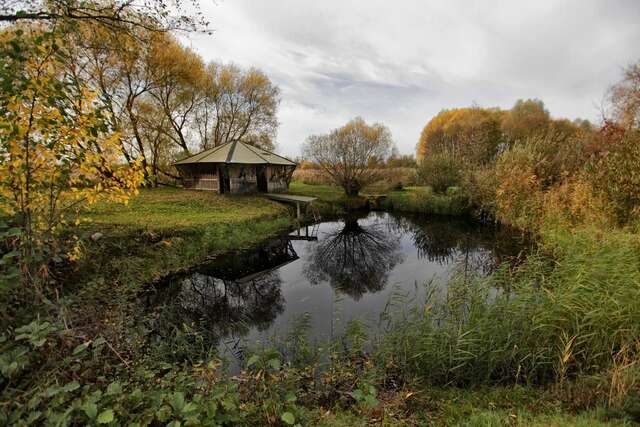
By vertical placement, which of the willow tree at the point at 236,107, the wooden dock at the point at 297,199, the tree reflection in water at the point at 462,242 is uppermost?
the willow tree at the point at 236,107

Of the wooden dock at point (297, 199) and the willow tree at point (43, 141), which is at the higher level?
the willow tree at point (43, 141)

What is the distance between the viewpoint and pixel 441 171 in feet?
63.2

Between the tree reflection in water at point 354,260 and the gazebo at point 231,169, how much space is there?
7.07 meters

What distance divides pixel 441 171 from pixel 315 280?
15.2 metres

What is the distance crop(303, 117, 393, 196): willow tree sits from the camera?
1897cm

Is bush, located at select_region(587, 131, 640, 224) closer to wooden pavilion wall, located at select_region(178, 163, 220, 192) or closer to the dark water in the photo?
the dark water

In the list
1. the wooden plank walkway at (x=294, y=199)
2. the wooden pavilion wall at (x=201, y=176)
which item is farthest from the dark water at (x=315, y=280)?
the wooden pavilion wall at (x=201, y=176)

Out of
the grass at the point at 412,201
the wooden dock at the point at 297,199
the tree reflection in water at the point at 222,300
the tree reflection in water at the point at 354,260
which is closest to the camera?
the tree reflection in water at the point at 222,300

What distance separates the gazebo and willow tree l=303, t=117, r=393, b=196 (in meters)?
2.43

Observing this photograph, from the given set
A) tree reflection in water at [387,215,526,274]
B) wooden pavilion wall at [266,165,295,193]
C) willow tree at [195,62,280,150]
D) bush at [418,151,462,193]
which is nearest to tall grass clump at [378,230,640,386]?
tree reflection in water at [387,215,526,274]

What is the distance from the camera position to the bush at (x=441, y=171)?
18.8 metres

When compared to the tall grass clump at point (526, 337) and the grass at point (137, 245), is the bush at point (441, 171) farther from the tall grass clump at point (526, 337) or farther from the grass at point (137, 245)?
the tall grass clump at point (526, 337)

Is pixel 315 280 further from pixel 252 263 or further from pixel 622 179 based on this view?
pixel 622 179

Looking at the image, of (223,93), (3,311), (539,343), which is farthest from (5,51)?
(223,93)
